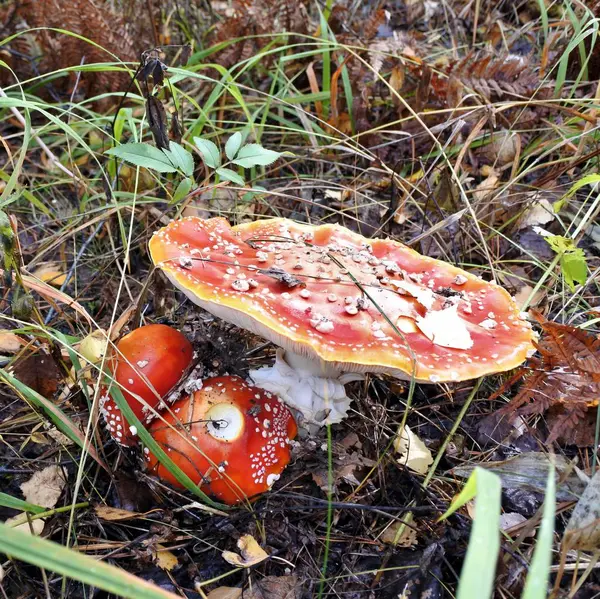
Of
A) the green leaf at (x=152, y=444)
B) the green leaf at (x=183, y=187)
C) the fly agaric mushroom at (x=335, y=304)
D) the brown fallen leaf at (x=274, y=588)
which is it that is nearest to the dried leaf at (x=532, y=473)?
the fly agaric mushroom at (x=335, y=304)

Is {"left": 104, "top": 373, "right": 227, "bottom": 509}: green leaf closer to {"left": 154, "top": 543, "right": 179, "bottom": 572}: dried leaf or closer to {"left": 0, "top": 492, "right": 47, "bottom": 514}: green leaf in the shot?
{"left": 154, "top": 543, "right": 179, "bottom": 572}: dried leaf

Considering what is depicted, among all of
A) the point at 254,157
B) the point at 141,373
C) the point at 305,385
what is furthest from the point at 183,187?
the point at 305,385

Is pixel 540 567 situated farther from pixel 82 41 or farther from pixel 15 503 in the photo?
pixel 82 41

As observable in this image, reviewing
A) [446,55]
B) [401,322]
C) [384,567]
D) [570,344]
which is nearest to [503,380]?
[570,344]

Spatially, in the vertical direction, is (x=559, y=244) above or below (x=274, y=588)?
above

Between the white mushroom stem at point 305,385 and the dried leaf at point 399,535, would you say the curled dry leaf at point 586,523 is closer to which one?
the dried leaf at point 399,535

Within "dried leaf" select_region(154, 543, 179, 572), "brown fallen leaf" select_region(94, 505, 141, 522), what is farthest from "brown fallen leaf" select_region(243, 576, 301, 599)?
"brown fallen leaf" select_region(94, 505, 141, 522)
